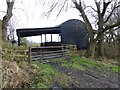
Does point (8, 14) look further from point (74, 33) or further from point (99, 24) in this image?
point (74, 33)

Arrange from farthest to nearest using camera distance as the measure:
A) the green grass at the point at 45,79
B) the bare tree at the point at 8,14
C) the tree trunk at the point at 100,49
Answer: the tree trunk at the point at 100,49, the bare tree at the point at 8,14, the green grass at the point at 45,79

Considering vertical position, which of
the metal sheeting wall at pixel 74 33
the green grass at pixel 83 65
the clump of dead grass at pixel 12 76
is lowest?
the green grass at pixel 83 65

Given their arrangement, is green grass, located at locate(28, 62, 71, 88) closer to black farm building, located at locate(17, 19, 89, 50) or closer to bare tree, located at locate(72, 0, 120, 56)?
bare tree, located at locate(72, 0, 120, 56)

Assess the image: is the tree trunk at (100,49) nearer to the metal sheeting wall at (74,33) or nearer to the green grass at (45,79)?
the metal sheeting wall at (74,33)

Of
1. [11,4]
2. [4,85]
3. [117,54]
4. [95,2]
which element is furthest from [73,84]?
[117,54]

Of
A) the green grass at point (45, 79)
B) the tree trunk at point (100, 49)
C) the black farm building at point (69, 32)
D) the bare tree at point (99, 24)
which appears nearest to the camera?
the green grass at point (45, 79)

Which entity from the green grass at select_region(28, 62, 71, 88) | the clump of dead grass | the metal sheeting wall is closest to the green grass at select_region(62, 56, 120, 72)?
the green grass at select_region(28, 62, 71, 88)

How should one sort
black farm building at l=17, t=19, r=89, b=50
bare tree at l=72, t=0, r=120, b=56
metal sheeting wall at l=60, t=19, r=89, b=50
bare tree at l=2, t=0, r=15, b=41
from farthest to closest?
metal sheeting wall at l=60, t=19, r=89, b=50 < black farm building at l=17, t=19, r=89, b=50 < bare tree at l=72, t=0, r=120, b=56 < bare tree at l=2, t=0, r=15, b=41

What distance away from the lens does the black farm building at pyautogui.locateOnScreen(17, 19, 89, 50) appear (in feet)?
86.1

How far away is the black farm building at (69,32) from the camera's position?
26.2 m

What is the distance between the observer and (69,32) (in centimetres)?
2906

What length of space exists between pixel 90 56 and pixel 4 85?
15.5 meters

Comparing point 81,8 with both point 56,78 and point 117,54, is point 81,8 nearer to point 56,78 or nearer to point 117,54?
point 117,54

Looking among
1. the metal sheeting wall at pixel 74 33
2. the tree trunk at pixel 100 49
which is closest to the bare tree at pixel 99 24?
the tree trunk at pixel 100 49
